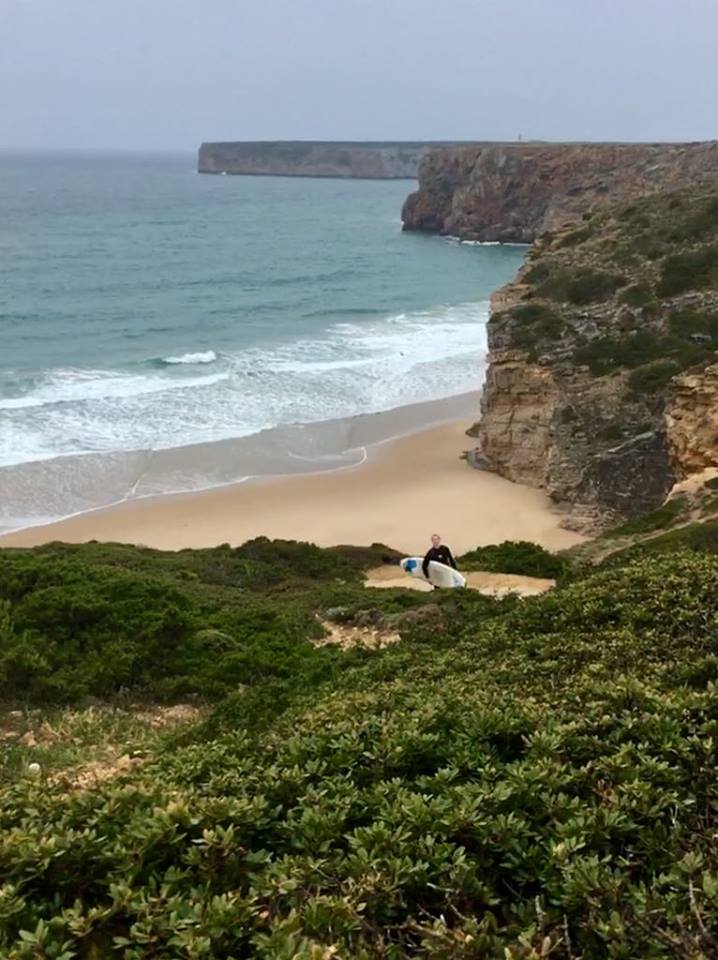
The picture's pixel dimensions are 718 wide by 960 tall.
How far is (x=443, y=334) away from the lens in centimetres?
4497

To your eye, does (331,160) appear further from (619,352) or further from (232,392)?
(619,352)

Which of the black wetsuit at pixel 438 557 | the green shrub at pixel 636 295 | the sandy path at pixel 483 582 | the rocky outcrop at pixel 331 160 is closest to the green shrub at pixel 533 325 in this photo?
the green shrub at pixel 636 295

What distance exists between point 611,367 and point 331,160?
6945 inches

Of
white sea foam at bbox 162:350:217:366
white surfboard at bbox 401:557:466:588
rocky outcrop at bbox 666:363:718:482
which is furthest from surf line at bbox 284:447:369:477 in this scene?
white surfboard at bbox 401:557:466:588

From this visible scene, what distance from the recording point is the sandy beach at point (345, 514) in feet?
66.8

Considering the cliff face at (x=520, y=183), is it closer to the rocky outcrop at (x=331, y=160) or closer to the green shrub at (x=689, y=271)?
the green shrub at (x=689, y=271)

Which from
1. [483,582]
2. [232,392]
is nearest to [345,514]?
[483,582]

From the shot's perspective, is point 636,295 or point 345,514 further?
point 636,295

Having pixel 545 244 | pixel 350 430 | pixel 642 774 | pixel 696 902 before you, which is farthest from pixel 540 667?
pixel 545 244

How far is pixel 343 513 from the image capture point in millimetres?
22266

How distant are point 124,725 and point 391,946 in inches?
239

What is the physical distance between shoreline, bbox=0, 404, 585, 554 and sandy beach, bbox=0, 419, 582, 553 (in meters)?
0.02

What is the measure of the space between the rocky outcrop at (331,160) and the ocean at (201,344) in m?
109

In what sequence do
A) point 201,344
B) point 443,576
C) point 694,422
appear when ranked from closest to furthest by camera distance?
1. point 443,576
2. point 694,422
3. point 201,344
